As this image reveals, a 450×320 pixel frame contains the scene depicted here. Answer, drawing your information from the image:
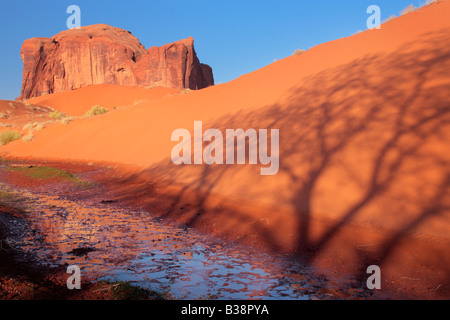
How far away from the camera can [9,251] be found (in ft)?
13.2

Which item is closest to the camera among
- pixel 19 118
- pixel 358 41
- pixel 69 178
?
pixel 69 178

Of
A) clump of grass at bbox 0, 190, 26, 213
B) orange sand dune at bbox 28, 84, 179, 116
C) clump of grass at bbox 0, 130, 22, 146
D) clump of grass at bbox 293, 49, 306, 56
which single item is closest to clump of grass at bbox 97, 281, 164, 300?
clump of grass at bbox 0, 190, 26, 213

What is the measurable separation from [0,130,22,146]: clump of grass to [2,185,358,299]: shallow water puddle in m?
→ 22.0

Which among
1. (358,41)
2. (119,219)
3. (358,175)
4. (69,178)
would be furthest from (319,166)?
(358,41)

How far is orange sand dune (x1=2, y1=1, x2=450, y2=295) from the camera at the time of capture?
4.81 meters

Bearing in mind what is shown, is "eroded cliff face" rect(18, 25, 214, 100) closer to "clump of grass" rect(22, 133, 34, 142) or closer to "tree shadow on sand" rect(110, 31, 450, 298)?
"clump of grass" rect(22, 133, 34, 142)

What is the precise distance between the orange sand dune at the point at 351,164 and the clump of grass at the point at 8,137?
587 inches

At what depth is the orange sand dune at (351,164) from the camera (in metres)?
4.81

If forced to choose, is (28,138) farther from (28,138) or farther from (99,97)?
(99,97)

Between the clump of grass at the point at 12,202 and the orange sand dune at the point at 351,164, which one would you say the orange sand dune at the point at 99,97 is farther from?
the clump of grass at the point at 12,202

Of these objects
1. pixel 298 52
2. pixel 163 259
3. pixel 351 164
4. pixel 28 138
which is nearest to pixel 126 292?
pixel 163 259

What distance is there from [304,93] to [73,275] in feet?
33.2

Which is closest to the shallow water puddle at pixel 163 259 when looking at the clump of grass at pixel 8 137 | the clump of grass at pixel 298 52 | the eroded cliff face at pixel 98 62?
the clump of grass at pixel 298 52
